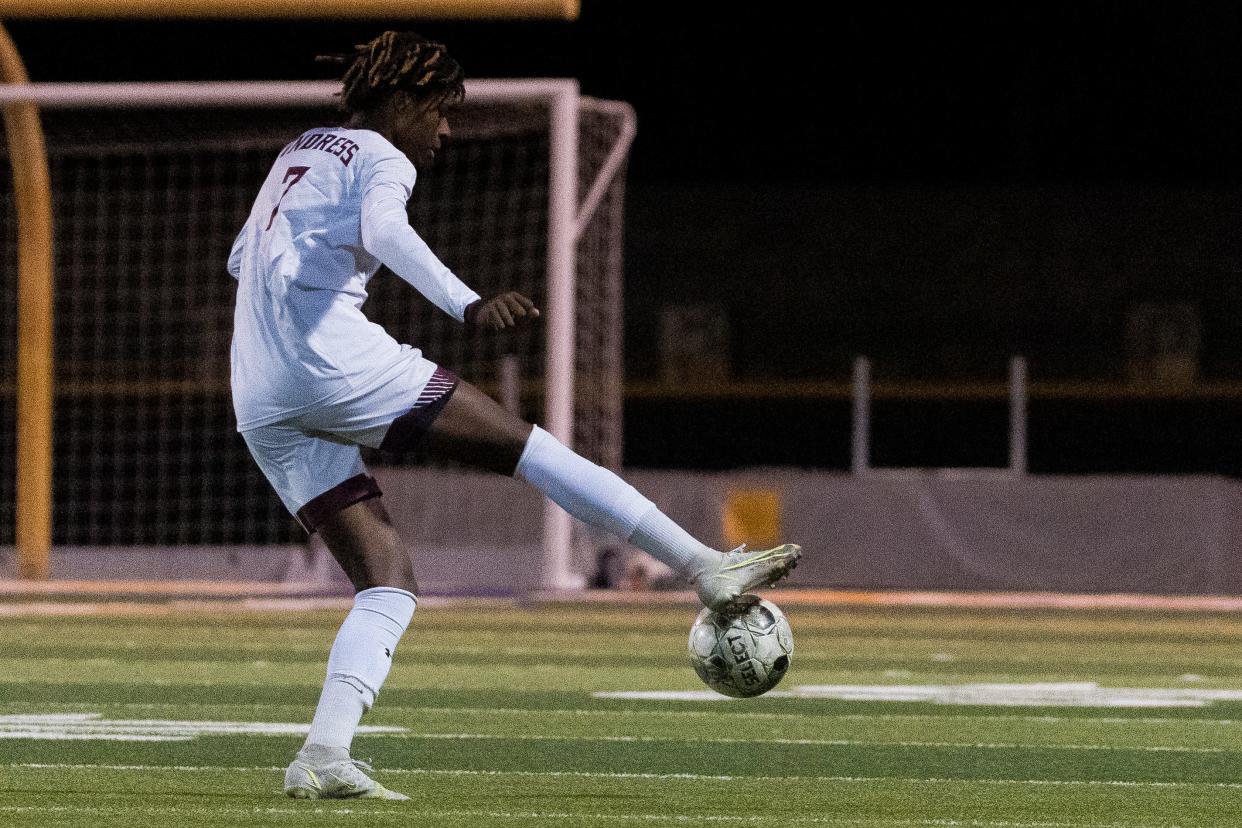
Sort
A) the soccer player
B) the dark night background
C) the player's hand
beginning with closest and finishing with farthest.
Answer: the player's hand
the soccer player
the dark night background

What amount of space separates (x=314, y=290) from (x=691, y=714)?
302 centimetres

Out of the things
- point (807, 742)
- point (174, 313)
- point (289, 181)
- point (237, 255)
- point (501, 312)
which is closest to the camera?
point (501, 312)

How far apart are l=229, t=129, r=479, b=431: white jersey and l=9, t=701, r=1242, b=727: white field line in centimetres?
278

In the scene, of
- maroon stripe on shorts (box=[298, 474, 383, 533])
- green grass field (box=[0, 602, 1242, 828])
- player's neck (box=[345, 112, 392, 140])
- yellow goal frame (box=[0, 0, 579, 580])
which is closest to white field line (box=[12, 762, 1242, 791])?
green grass field (box=[0, 602, 1242, 828])

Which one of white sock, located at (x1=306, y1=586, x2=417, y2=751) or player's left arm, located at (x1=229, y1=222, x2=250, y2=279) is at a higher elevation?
player's left arm, located at (x1=229, y1=222, x2=250, y2=279)

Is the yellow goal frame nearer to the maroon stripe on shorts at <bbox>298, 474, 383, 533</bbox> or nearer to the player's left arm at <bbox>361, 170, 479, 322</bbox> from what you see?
the maroon stripe on shorts at <bbox>298, 474, 383, 533</bbox>

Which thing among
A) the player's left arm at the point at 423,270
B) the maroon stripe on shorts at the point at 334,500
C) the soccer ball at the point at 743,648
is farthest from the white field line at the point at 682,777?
the player's left arm at the point at 423,270

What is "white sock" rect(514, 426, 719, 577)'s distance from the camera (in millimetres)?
5418

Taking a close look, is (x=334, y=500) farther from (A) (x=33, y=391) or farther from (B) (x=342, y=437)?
(A) (x=33, y=391)

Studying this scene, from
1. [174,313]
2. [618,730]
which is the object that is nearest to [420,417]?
[618,730]

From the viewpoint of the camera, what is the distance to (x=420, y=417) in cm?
545

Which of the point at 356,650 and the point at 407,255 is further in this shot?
the point at 356,650

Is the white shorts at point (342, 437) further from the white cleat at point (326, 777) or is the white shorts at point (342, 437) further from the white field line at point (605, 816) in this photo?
the white field line at point (605, 816)

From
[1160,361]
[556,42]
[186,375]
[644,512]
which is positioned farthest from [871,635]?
[556,42]
